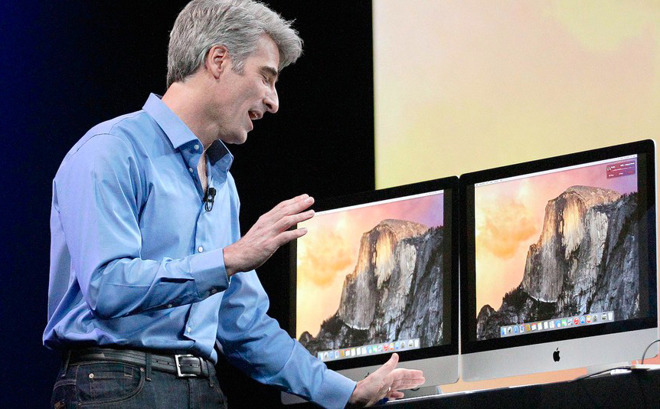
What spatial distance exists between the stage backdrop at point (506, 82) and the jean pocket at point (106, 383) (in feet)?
4.79

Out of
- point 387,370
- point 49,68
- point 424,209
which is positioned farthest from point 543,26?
point 49,68

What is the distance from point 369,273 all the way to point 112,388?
37.2 inches

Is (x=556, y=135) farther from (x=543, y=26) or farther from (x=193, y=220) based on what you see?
(x=193, y=220)

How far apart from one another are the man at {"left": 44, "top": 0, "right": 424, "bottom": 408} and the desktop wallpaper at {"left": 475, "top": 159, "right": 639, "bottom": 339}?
0.32m

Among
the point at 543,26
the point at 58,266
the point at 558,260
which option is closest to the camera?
the point at 58,266

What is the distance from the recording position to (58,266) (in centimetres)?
199

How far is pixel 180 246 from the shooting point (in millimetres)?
2047

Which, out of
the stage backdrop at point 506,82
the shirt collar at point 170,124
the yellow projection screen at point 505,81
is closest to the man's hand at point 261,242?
the shirt collar at point 170,124

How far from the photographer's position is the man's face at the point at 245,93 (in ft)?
7.30

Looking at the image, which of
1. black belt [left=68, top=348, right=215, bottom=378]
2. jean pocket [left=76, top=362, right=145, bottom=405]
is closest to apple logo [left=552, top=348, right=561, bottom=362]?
black belt [left=68, top=348, right=215, bottom=378]

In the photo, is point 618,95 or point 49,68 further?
point 49,68

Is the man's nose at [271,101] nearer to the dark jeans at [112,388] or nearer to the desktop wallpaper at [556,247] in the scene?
the desktop wallpaper at [556,247]

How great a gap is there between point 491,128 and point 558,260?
1096 mm

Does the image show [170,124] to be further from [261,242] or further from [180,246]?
[261,242]
